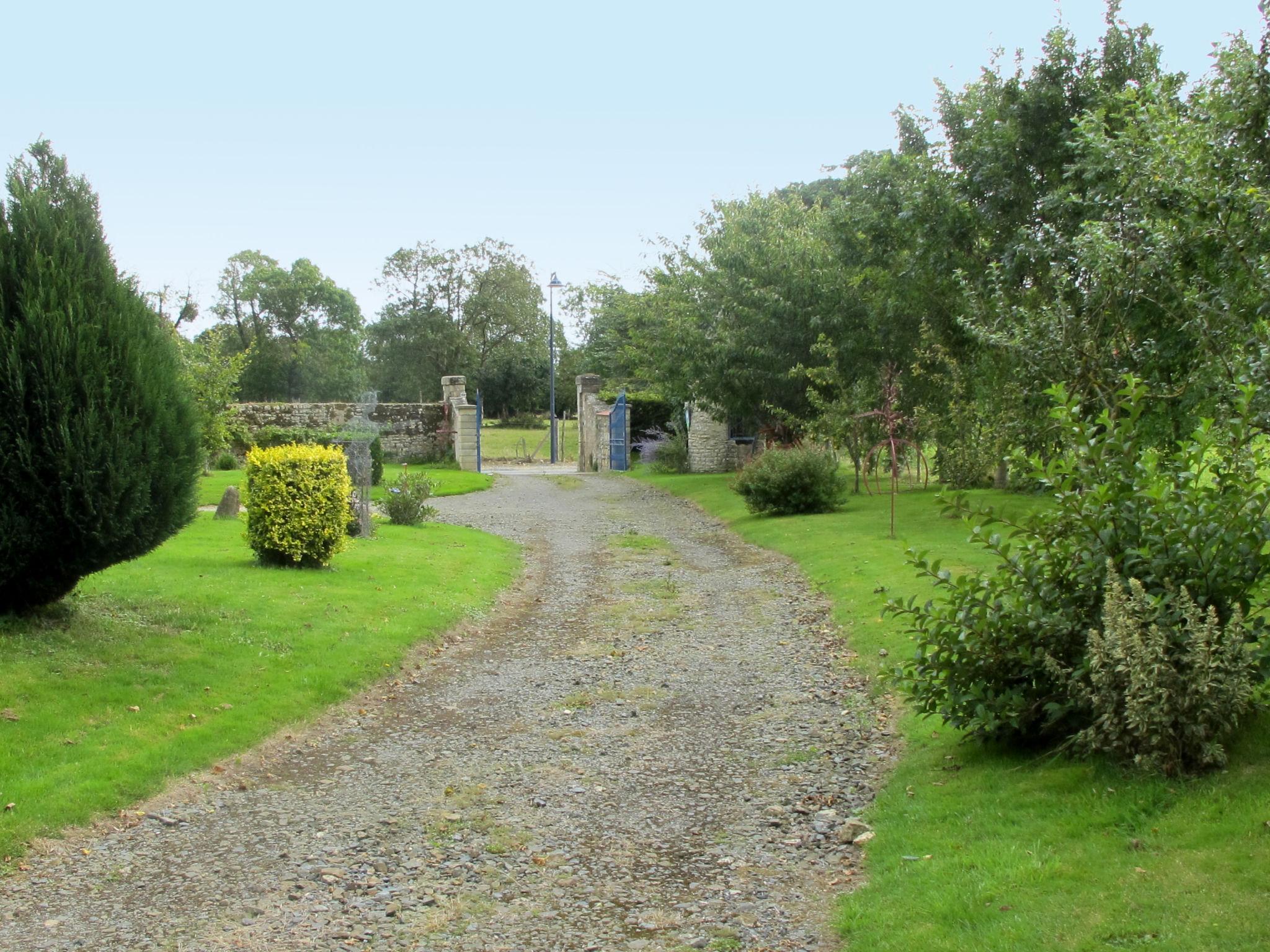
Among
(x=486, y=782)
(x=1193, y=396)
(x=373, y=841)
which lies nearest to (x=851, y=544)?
(x=1193, y=396)

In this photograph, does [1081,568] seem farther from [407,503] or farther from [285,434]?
[285,434]

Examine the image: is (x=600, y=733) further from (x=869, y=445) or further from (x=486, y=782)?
(x=869, y=445)

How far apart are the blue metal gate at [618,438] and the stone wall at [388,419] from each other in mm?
5837

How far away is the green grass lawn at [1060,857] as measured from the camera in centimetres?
371

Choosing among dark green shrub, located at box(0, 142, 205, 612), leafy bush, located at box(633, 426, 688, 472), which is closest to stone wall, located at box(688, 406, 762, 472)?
leafy bush, located at box(633, 426, 688, 472)

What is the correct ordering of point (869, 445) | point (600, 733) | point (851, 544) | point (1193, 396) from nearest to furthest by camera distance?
point (600, 733)
point (1193, 396)
point (851, 544)
point (869, 445)

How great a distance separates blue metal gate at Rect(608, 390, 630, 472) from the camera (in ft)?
112

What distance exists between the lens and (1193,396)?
11.0 meters

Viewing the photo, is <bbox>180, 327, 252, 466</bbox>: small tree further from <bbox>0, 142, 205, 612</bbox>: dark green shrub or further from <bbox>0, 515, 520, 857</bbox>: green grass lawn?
<bbox>0, 142, 205, 612</bbox>: dark green shrub

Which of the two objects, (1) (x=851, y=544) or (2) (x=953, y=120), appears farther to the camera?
(2) (x=953, y=120)

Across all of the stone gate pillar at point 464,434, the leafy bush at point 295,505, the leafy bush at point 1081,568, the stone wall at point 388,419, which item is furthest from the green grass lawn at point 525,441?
the leafy bush at point 1081,568

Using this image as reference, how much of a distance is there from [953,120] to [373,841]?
1554cm

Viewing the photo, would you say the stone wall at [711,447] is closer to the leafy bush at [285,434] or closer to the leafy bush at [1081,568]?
the leafy bush at [285,434]

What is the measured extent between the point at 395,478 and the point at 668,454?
32.3 feet
